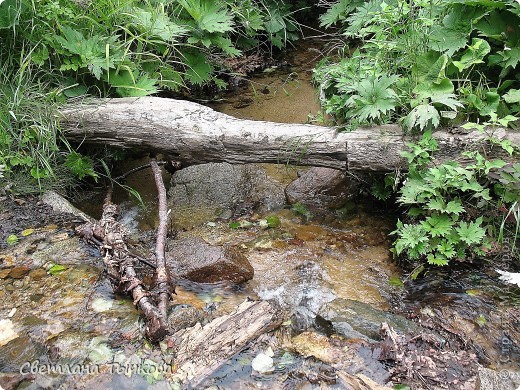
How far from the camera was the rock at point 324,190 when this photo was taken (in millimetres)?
4270

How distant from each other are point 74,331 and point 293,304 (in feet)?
4.45

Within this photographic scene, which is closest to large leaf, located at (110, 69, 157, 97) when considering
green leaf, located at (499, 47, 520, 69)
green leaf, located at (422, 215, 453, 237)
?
green leaf, located at (422, 215, 453, 237)

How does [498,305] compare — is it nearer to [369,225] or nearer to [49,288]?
[369,225]

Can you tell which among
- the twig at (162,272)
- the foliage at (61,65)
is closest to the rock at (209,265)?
the twig at (162,272)

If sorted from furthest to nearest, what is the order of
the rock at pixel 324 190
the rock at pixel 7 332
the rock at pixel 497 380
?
1. the rock at pixel 324 190
2. the rock at pixel 7 332
3. the rock at pixel 497 380

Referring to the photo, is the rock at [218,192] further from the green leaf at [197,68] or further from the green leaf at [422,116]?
the green leaf at [422,116]

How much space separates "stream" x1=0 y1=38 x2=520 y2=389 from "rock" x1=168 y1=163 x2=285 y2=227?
2 cm

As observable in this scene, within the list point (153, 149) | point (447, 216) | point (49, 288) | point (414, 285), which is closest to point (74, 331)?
point (49, 288)

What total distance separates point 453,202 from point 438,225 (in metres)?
0.18

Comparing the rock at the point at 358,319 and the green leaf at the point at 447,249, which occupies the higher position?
the green leaf at the point at 447,249

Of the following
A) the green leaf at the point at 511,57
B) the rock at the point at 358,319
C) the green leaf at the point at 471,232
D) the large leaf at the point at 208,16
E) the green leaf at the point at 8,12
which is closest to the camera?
the rock at the point at 358,319

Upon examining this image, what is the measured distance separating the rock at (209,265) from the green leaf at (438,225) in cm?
123

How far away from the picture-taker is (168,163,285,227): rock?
431 cm

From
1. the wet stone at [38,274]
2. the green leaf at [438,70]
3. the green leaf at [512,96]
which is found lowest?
the wet stone at [38,274]
